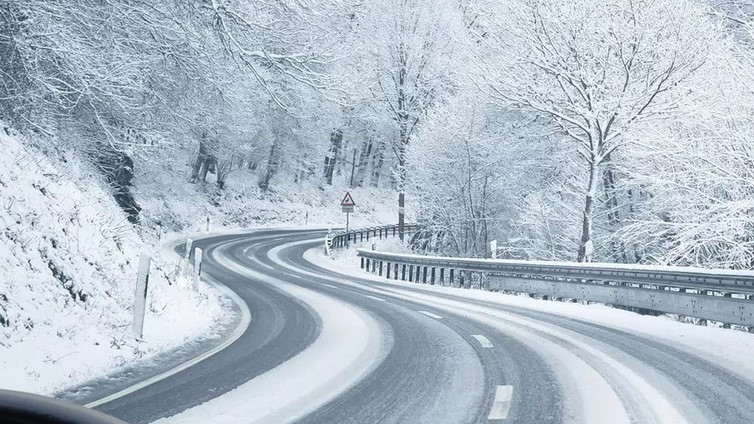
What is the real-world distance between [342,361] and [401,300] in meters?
6.84

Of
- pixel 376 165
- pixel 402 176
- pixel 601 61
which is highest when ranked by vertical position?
pixel 376 165

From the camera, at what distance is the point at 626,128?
1825 cm

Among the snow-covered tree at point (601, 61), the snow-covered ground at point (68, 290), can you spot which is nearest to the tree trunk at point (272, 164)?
the snow-covered tree at point (601, 61)

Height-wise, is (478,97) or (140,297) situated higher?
(478,97)

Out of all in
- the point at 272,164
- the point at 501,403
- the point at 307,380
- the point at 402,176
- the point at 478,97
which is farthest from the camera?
the point at 272,164

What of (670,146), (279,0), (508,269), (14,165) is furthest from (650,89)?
(14,165)

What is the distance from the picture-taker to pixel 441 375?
20.4 ft

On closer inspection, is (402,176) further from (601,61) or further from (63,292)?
(63,292)

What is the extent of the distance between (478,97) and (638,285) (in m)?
14.9

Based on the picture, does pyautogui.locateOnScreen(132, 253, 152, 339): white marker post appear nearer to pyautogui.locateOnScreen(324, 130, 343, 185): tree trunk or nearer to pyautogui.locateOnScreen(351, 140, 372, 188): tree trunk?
A: pyautogui.locateOnScreen(324, 130, 343, 185): tree trunk

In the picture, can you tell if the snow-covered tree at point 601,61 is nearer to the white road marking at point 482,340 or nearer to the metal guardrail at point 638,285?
the metal guardrail at point 638,285

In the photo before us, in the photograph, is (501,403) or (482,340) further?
(482,340)

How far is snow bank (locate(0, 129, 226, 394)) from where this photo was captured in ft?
19.7

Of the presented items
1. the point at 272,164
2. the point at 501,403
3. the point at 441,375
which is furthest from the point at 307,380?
the point at 272,164
